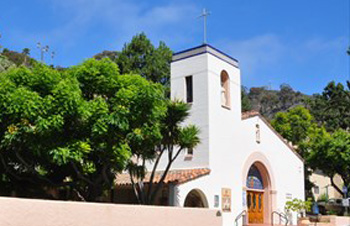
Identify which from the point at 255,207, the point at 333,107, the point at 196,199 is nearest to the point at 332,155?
the point at 255,207

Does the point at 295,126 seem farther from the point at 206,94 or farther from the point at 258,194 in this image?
the point at 206,94

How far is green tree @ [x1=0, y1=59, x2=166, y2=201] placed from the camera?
13586 millimetres

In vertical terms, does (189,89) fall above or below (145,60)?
below

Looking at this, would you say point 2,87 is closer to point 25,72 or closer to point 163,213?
point 25,72

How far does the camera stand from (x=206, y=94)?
2259 centimetres

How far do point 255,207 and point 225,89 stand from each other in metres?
7.16

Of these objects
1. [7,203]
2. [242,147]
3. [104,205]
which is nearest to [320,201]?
[242,147]

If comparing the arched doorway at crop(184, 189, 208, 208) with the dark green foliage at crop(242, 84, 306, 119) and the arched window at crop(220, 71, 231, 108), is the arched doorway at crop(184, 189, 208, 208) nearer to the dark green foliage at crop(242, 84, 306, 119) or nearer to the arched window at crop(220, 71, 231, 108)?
the arched window at crop(220, 71, 231, 108)

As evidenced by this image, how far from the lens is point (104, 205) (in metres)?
13.0

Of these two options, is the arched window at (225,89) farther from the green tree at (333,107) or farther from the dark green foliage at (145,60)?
the green tree at (333,107)

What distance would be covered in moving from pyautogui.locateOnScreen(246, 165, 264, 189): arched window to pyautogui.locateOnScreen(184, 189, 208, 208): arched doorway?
4.66m

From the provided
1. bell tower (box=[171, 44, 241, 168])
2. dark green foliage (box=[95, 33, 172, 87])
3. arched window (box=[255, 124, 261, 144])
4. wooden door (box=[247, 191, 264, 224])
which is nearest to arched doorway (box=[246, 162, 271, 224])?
wooden door (box=[247, 191, 264, 224])

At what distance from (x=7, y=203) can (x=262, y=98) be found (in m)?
81.1

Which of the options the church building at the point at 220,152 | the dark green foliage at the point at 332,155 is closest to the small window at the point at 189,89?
the church building at the point at 220,152
